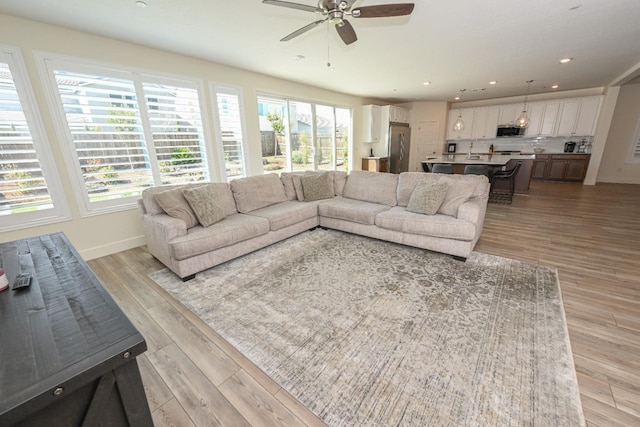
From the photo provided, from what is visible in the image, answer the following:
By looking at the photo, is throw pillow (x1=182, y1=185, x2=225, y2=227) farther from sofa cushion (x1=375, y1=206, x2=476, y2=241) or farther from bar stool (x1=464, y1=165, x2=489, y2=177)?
bar stool (x1=464, y1=165, x2=489, y2=177)

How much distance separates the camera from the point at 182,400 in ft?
4.54

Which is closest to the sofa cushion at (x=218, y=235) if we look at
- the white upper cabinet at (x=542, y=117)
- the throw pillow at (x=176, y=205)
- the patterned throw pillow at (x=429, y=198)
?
the throw pillow at (x=176, y=205)

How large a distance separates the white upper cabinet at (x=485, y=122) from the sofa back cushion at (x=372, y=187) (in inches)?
261

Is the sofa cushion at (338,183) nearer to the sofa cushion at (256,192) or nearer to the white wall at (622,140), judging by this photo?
the sofa cushion at (256,192)

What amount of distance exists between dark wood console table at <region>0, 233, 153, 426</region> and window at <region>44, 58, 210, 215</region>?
2515mm

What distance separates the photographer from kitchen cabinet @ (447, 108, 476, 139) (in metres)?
8.57

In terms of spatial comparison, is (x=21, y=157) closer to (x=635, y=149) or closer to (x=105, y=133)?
(x=105, y=133)

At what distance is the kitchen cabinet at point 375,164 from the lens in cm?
754

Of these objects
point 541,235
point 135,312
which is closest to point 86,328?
point 135,312

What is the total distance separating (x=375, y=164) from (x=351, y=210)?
445 cm

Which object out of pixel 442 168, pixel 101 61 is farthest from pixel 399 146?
pixel 101 61

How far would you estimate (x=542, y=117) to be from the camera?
7609 millimetres

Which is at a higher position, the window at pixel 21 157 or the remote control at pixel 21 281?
the window at pixel 21 157

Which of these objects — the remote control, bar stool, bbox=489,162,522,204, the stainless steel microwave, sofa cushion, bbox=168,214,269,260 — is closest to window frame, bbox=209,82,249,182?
sofa cushion, bbox=168,214,269,260
